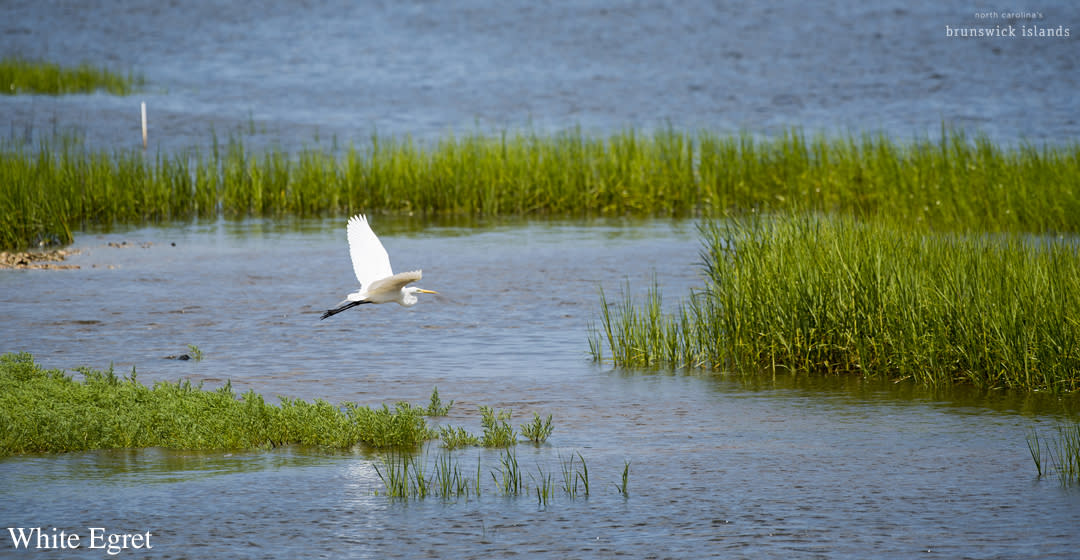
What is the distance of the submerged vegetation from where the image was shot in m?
7.79

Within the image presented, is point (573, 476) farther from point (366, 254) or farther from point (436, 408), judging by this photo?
point (366, 254)

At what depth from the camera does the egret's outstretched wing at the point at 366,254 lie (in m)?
9.13

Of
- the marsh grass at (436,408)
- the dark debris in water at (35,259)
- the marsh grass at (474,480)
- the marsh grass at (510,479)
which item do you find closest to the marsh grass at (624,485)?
the marsh grass at (474,480)

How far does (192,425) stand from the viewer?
26.0ft

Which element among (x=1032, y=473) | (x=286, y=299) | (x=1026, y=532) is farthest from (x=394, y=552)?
(x=286, y=299)

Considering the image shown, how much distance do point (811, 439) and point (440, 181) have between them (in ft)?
48.9

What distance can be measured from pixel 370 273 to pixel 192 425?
181cm

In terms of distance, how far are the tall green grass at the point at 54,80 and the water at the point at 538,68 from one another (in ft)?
3.52

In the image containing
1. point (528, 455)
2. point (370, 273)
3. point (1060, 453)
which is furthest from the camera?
point (370, 273)

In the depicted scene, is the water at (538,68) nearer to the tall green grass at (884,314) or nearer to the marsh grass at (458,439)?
the tall green grass at (884,314)

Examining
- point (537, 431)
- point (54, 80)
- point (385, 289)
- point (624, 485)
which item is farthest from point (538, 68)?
point (624, 485)

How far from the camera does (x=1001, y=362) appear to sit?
942cm

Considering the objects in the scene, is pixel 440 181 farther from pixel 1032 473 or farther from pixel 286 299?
pixel 1032 473

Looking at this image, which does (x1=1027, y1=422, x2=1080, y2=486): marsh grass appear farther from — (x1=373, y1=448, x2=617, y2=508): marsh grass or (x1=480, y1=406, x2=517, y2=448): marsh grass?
(x1=480, y1=406, x2=517, y2=448): marsh grass
